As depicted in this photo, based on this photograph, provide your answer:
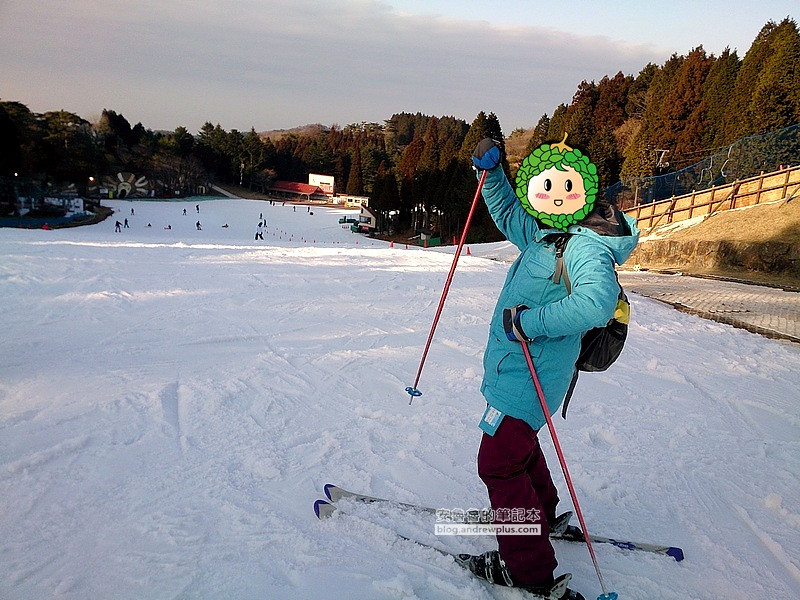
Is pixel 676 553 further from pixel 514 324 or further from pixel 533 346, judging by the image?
pixel 514 324

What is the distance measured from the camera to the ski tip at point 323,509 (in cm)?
261

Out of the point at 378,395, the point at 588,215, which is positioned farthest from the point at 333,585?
the point at 378,395

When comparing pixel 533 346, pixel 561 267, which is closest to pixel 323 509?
pixel 533 346

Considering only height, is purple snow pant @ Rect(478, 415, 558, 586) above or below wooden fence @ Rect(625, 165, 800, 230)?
below

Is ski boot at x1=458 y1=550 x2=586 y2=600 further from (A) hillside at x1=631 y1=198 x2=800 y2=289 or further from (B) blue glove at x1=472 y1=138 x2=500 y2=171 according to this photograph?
(A) hillside at x1=631 y1=198 x2=800 y2=289

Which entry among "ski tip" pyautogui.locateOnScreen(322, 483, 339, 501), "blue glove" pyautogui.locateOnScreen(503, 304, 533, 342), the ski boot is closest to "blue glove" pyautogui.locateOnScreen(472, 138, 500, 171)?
"blue glove" pyautogui.locateOnScreen(503, 304, 533, 342)

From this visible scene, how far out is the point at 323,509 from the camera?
263 cm

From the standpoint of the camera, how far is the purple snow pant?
6.88 ft

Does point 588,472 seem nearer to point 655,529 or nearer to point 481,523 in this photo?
point 655,529

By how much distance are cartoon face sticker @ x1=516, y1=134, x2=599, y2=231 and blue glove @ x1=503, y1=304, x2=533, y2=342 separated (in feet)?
1.36

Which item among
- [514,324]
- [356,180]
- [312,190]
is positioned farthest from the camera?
[312,190]

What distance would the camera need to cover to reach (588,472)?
10.5 ft

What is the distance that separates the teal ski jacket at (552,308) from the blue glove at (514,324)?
24 millimetres

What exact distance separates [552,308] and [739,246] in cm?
1488
